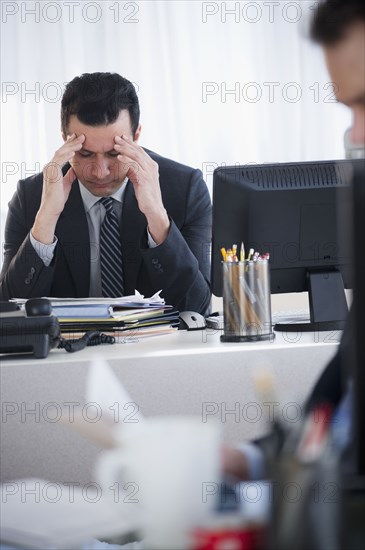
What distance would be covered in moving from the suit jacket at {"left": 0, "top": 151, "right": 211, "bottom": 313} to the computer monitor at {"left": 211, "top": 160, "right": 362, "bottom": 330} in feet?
1.21

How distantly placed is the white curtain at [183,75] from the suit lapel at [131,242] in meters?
1.18

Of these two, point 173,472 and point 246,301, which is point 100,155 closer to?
point 246,301

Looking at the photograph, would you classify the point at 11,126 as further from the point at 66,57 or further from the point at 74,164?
the point at 74,164

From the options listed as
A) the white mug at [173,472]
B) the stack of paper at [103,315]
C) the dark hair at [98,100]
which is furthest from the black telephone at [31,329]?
the white mug at [173,472]

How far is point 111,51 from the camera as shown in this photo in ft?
12.3

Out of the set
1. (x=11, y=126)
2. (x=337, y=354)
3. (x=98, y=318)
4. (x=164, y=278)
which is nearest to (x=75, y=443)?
(x=98, y=318)

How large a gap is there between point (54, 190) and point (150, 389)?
3.44 feet

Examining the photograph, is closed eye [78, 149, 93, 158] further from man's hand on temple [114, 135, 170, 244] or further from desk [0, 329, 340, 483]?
desk [0, 329, 340, 483]

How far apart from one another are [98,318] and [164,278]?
492mm

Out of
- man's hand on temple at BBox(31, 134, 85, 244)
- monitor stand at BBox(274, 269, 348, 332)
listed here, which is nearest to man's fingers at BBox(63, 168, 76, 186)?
man's hand on temple at BBox(31, 134, 85, 244)

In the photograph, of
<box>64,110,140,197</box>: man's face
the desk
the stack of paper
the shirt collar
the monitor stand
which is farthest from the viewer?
the shirt collar

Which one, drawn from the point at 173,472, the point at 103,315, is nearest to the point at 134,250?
the point at 103,315

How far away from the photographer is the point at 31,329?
5.77ft

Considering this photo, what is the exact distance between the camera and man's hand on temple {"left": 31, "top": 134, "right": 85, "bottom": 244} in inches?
99.1
